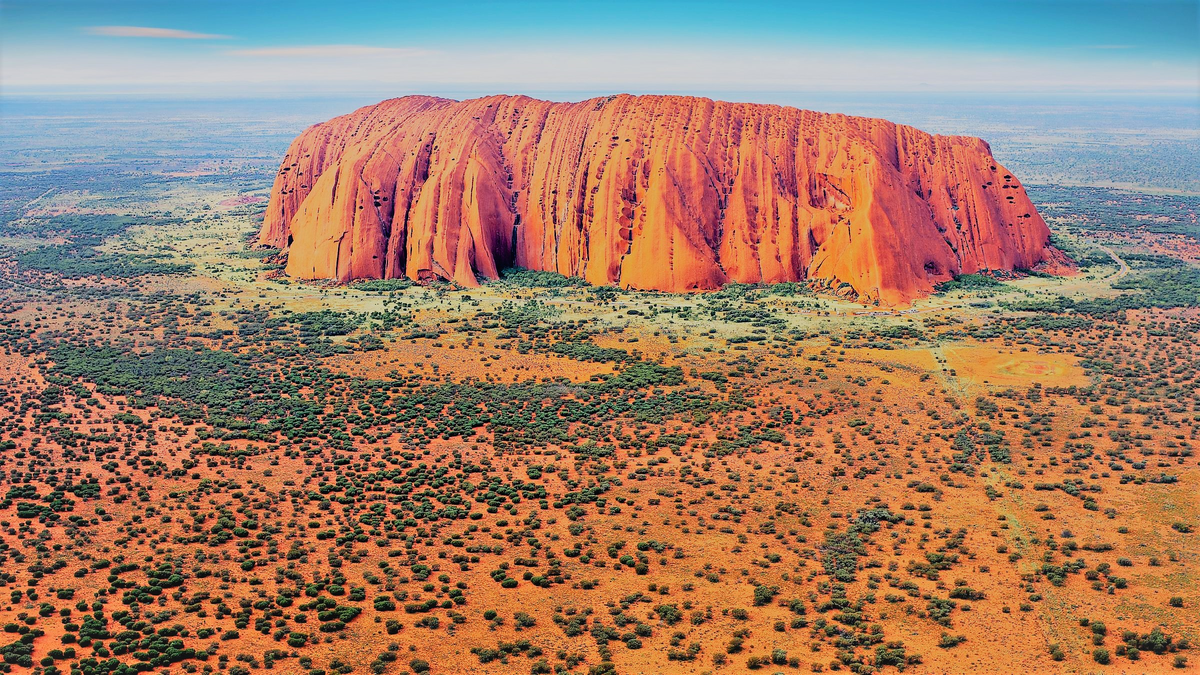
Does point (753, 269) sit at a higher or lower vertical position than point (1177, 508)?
higher

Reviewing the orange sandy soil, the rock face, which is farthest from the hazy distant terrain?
the rock face

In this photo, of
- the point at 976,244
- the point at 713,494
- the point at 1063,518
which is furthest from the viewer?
the point at 976,244

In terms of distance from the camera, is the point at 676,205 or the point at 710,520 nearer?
the point at 710,520

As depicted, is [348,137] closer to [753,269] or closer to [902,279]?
[753,269]

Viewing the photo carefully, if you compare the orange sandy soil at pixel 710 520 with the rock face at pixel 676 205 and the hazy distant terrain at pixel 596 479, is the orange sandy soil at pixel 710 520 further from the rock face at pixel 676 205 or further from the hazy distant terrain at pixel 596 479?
the rock face at pixel 676 205

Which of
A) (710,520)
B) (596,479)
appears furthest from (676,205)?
(710,520)

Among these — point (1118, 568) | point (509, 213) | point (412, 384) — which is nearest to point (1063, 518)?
point (1118, 568)

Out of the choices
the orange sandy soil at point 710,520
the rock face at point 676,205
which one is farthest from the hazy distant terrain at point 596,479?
the rock face at point 676,205

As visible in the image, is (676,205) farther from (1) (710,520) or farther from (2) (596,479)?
(1) (710,520)

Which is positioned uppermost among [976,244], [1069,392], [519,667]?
[976,244]
